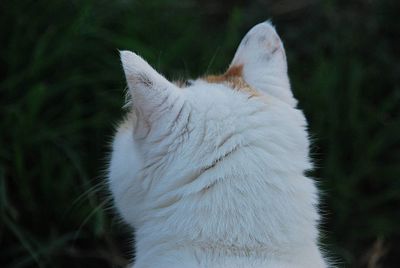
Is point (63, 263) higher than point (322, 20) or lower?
lower

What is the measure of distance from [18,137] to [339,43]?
1.27 m

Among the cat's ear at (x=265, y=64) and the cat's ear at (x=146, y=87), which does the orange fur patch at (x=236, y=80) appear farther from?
the cat's ear at (x=146, y=87)

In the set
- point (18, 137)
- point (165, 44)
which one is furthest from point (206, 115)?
point (165, 44)

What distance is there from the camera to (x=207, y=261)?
134 cm

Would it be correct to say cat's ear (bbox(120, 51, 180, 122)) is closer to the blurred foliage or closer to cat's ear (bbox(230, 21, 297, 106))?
cat's ear (bbox(230, 21, 297, 106))

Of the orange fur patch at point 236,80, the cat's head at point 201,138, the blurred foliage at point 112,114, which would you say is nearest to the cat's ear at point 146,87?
the cat's head at point 201,138

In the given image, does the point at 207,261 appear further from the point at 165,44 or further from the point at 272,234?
the point at 165,44

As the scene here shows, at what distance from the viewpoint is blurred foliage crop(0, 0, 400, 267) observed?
2.26 metres

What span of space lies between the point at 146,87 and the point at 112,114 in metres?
1.23

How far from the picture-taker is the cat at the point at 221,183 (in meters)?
1.35

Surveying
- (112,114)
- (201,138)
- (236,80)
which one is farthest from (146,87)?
(112,114)

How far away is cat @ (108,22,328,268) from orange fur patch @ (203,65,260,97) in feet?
0.05

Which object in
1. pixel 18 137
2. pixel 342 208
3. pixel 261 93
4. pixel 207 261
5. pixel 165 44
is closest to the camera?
pixel 207 261

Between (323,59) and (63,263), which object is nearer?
(63,263)
